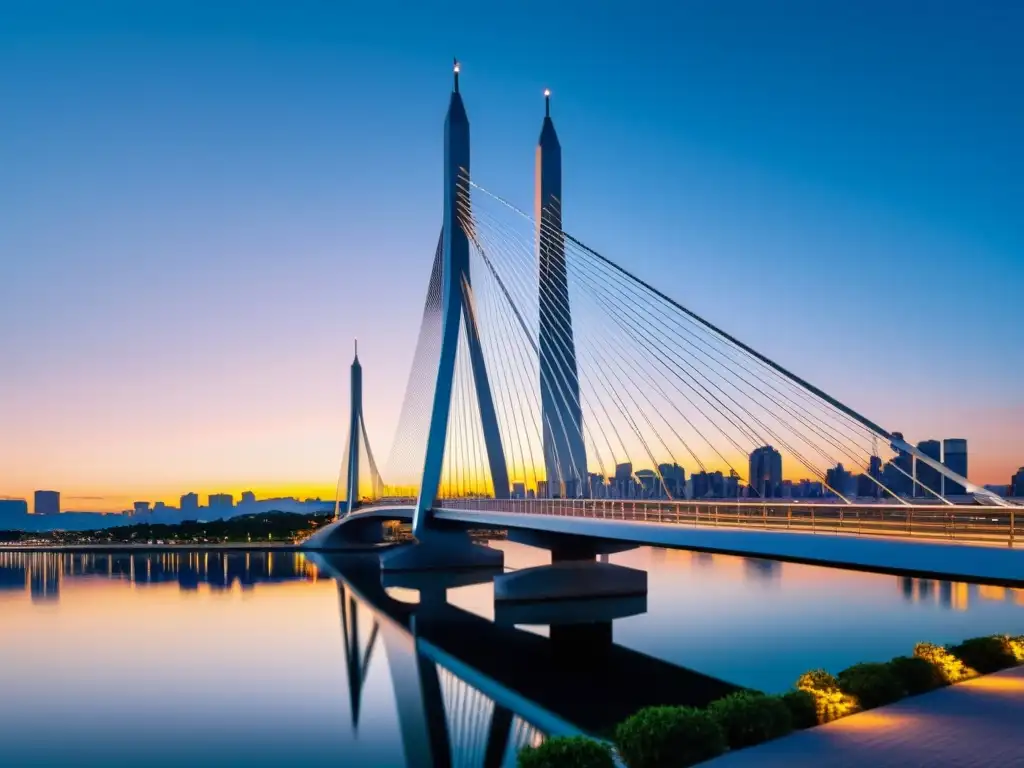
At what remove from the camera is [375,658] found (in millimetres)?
27906

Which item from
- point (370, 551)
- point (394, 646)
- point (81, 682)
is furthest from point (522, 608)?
point (370, 551)

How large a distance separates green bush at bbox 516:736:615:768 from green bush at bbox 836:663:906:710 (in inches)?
209

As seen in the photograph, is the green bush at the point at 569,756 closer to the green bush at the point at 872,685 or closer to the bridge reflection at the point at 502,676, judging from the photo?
the green bush at the point at 872,685

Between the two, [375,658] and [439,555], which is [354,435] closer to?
[439,555]

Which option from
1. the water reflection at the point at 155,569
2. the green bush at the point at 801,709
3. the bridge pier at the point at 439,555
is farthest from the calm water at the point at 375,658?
the green bush at the point at 801,709

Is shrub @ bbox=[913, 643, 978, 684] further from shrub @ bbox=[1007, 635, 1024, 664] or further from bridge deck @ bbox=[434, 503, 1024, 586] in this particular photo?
bridge deck @ bbox=[434, 503, 1024, 586]

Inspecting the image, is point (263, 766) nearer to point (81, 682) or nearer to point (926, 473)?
point (81, 682)

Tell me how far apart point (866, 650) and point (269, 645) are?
58.3ft

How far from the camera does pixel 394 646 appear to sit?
3006cm

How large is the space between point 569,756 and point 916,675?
7.38m

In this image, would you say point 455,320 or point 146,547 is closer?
point 455,320

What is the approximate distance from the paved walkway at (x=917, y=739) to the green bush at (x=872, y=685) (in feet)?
0.66

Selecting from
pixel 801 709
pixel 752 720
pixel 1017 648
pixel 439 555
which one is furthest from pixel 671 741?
pixel 439 555

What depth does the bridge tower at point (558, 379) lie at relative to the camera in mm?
30984
